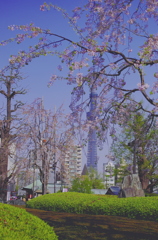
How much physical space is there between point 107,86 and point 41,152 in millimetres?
17315

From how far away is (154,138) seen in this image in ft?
99.3

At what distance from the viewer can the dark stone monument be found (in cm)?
2136

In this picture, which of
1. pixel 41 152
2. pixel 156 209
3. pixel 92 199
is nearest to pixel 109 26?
pixel 156 209

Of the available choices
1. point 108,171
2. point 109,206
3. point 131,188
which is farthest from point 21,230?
point 108,171

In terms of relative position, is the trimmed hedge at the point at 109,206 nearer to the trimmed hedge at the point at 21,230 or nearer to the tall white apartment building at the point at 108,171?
the tall white apartment building at the point at 108,171

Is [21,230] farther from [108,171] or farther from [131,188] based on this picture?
[108,171]

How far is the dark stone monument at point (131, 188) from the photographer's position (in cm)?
2136

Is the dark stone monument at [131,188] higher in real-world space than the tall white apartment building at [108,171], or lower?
lower

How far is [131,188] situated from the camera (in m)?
21.5

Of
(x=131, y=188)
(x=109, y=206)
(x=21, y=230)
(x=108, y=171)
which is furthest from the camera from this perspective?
(x=108, y=171)

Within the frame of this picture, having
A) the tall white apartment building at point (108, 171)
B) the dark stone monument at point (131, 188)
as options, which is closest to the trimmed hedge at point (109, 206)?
the tall white apartment building at point (108, 171)

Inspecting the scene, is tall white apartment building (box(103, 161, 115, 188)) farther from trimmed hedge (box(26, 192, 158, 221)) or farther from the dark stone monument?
trimmed hedge (box(26, 192, 158, 221))

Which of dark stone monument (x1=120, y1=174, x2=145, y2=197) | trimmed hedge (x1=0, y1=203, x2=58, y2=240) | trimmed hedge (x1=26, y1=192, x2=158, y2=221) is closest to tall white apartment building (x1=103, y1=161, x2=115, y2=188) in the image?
dark stone monument (x1=120, y1=174, x2=145, y2=197)

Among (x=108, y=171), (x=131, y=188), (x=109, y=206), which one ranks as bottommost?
(x=109, y=206)
